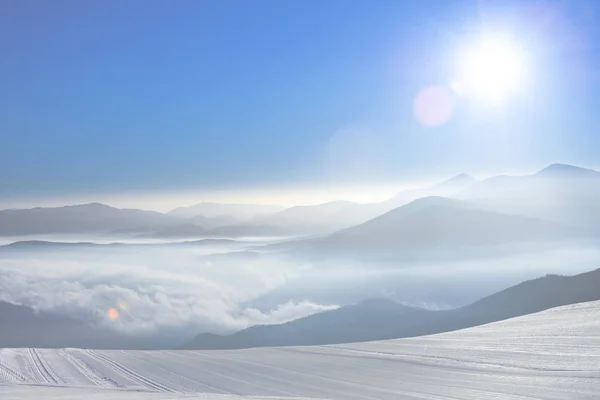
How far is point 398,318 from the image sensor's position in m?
168

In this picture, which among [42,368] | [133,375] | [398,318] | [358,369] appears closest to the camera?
[358,369]

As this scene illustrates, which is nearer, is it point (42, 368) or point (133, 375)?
point (133, 375)

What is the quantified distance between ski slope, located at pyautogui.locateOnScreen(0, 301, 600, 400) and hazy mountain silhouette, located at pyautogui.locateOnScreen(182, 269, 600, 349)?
107 m

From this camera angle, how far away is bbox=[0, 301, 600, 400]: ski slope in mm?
11828

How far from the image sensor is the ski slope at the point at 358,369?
11828 mm

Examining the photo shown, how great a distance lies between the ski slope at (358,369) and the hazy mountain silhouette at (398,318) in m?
107

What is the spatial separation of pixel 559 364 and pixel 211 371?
30.4 ft

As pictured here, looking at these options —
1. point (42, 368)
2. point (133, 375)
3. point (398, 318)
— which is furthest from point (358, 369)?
point (398, 318)

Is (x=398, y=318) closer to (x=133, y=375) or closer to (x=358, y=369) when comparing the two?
(x=358, y=369)

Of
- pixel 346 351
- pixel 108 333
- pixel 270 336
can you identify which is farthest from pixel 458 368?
pixel 108 333

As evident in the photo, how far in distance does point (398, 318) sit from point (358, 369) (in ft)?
518

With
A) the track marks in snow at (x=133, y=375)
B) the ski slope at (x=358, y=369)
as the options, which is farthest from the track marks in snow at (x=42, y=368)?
the track marks in snow at (x=133, y=375)

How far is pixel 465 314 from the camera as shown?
140m

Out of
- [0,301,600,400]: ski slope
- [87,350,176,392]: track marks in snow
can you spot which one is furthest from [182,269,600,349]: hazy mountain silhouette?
[87,350,176,392]: track marks in snow
